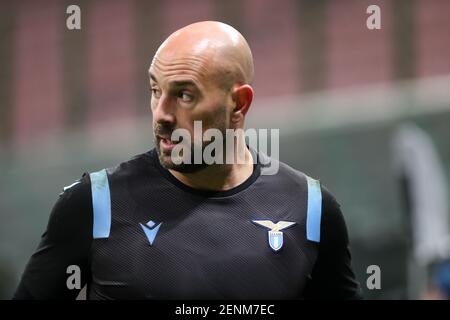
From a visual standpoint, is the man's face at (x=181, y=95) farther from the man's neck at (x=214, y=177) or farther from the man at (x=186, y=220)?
the man's neck at (x=214, y=177)

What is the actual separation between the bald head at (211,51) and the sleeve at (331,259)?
48cm

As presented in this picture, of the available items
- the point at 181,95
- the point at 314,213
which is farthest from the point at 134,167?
the point at 314,213

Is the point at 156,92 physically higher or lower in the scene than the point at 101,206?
higher

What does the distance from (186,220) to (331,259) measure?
1.48 ft

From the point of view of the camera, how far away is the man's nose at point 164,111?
2.37 meters

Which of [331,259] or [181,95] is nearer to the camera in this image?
[181,95]

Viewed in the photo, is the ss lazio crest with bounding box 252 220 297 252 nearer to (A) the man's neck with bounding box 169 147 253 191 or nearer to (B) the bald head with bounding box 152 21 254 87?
(A) the man's neck with bounding box 169 147 253 191

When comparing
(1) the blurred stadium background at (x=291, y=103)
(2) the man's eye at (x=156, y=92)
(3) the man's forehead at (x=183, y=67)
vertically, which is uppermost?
(3) the man's forehead at (x=183, y=67)

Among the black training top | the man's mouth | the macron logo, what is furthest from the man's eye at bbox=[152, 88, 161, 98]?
the macron logo

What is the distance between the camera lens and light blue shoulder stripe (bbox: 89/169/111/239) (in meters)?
2.42

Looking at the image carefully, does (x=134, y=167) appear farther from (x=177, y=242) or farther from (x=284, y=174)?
(x=284, y=174)

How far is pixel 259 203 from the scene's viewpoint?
8.47ft

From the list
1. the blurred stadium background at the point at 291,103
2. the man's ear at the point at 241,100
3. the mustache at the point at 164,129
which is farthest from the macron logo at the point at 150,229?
the blurred stadium background at the point at 291,103

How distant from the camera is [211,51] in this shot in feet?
7.85
